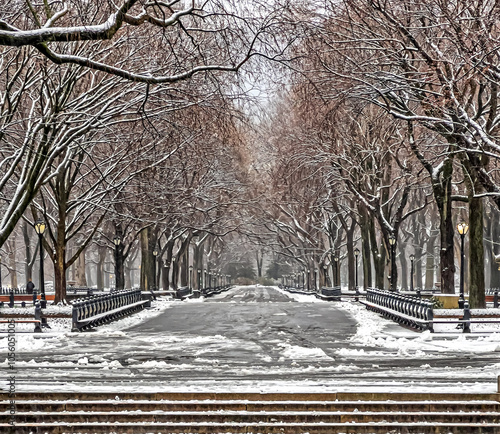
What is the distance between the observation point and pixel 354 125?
38.9 meters

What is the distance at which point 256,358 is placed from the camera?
679 inches

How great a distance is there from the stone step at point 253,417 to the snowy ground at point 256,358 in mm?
1649

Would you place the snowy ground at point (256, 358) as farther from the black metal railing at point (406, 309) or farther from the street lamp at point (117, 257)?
the street lamp at point (117, 257)

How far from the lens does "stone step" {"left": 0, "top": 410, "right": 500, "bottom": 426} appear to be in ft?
34.3

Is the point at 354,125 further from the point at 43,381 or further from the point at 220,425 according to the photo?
the point at 220,425

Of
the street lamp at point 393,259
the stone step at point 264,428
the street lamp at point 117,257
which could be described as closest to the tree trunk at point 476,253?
the street lamp at point 393,259

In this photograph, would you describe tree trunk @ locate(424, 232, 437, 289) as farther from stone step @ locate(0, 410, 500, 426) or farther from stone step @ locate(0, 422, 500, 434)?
stone step @ locate(0, 422, 500, 434)

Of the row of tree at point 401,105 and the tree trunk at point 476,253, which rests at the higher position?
the row of tree at point 401,105

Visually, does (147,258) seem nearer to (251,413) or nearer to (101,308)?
(101,308)

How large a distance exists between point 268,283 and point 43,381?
130 m

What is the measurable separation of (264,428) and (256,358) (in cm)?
714

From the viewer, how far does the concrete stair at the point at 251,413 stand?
33.1ft

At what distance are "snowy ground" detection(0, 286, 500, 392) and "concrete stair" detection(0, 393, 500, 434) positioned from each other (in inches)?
32.7

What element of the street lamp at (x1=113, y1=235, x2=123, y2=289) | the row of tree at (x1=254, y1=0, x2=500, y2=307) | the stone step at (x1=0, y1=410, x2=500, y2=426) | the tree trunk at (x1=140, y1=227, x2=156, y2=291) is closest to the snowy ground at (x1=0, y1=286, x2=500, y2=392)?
the stone step at (x1=0, y1=410, x2=500, y2=426)
